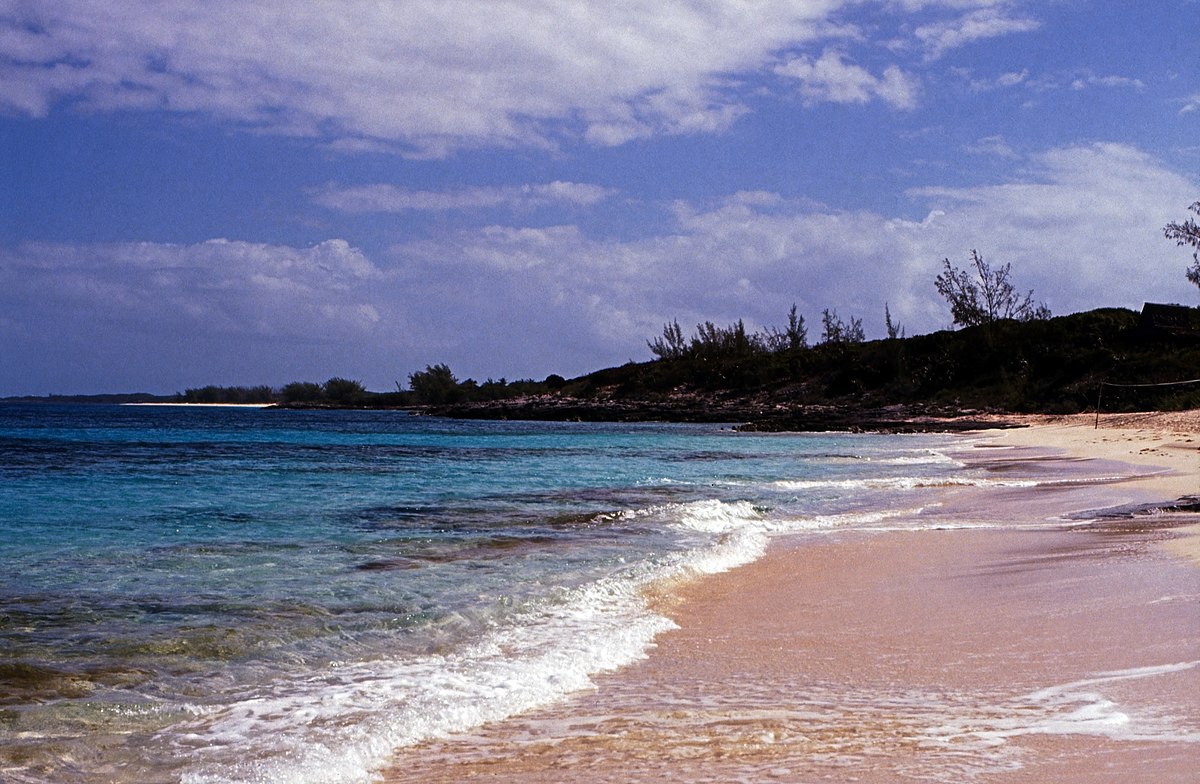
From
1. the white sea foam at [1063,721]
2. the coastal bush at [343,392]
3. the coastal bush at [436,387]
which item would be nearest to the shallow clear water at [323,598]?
the white sea foam at [1063,721]

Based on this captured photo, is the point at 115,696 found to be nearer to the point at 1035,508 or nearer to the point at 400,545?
the point at 400,545

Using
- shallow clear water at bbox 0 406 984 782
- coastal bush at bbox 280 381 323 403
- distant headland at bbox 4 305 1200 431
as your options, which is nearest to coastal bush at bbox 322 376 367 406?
coastal bush at bbox 280 381 323 403

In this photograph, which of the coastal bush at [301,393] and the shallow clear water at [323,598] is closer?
the shallow clear water at [323,598]

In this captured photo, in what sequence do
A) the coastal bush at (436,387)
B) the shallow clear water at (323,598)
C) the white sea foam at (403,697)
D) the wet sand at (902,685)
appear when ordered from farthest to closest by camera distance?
the coastal bush at (436,387), the shallow clear water at (323,598), the white sea foam at (403,697), the wet sand at (902,685)

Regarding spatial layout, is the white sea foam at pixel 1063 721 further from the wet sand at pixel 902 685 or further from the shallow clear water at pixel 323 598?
the shallow clear water at pixel 323 598

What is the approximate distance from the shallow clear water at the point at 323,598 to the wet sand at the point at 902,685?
1.46 feet

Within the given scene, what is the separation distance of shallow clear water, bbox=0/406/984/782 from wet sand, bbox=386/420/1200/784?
0.45m

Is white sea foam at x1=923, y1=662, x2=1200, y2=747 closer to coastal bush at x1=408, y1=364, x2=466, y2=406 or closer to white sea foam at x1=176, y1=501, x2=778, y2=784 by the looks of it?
white sea foam at x1=176, y1=501, x2=778, y2=784

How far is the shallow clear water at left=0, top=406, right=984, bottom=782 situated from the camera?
172 inches

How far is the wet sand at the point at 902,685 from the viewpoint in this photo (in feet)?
11.7

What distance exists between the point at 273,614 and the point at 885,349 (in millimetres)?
61197

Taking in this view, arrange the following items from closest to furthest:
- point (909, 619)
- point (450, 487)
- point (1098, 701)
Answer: point (1098, 701) → point (909, 619) → point (450, 487)

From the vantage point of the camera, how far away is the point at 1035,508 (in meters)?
12.8

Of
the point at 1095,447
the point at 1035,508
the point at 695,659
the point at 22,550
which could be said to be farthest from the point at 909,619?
the point at 1095,447
